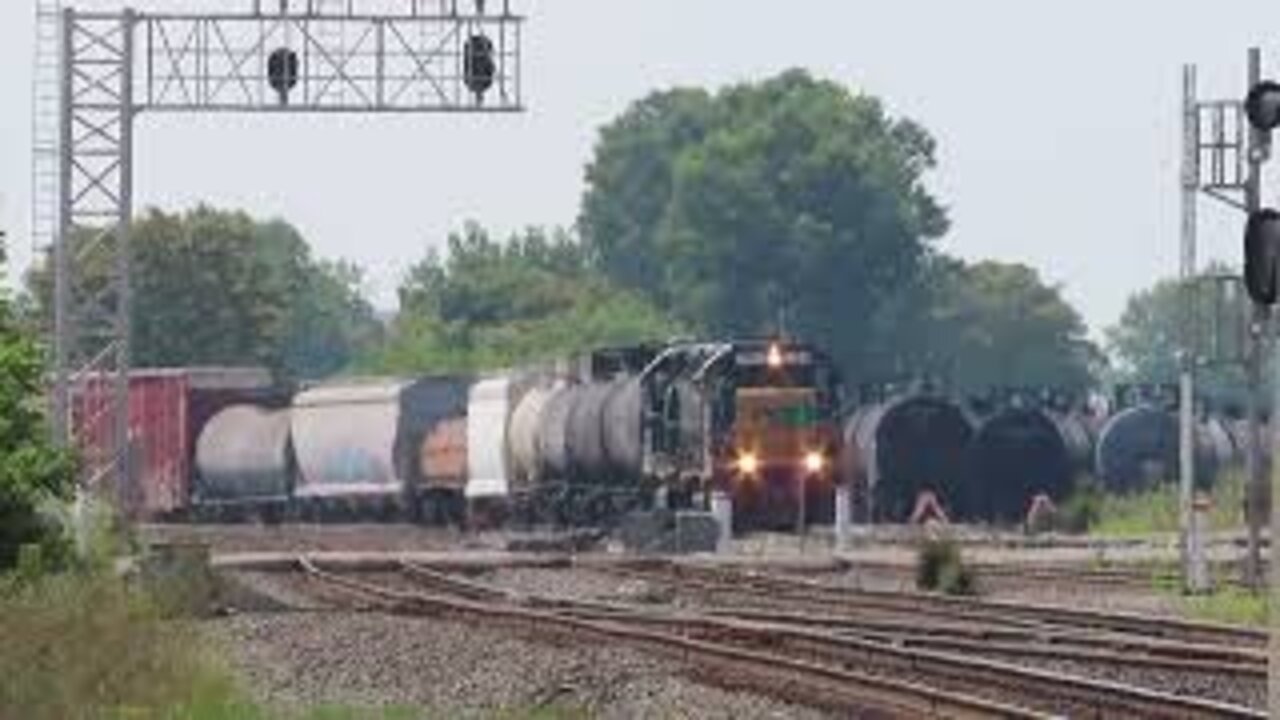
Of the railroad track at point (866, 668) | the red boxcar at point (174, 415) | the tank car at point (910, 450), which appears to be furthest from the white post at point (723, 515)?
the red boxcar at point (174, 415)

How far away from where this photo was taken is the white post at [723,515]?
51.1 meters

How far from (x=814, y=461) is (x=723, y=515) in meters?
4.21

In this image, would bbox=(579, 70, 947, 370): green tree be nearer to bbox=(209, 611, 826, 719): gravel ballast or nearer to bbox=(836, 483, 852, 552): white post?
bbox=(836, 483, 852, 552): white post

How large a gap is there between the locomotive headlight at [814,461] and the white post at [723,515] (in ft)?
5.40

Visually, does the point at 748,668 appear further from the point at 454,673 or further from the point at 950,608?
the point at 950,608

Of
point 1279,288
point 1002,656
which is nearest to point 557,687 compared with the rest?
point 1002,656

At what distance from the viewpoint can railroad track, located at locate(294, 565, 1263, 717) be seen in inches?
821

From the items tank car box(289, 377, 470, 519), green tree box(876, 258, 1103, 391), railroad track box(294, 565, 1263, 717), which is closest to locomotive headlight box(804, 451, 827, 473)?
tank car box(289, 377, 470, 519)

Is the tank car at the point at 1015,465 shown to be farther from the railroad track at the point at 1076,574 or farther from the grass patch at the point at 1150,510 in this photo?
the railroad track at the point at 1076,574

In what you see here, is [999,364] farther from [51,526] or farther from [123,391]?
[51,526]

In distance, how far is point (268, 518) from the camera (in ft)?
245

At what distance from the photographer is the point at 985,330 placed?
149 m

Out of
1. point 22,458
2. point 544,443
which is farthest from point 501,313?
point 22,458

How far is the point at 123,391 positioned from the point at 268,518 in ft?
81.2
